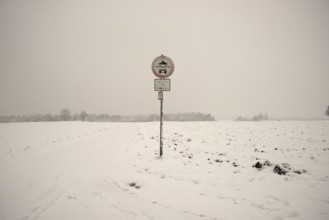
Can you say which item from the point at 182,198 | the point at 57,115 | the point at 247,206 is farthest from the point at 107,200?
the point at 57,115

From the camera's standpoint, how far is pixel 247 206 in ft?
12.9

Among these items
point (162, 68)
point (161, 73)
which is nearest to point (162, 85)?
point (161, 73)

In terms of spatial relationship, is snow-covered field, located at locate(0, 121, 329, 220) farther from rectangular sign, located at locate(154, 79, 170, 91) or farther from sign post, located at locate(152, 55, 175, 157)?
rectangular sign, located at locate(154, 79, 170, 91)

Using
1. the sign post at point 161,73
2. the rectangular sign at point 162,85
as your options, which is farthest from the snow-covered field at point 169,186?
the rectangular sign at point 162,85

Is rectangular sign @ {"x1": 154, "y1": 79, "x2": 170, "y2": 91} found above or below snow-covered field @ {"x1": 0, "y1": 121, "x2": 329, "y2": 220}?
above

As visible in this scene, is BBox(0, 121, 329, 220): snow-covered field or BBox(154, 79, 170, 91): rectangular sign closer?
BBox(0, 121, 329, 220): snow-covered field

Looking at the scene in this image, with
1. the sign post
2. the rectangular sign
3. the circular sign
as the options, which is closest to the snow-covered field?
the sign post

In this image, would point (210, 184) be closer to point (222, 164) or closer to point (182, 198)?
point (182, 198)

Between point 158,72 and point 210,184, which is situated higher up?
point 158,72

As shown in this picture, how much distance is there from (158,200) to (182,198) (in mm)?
559

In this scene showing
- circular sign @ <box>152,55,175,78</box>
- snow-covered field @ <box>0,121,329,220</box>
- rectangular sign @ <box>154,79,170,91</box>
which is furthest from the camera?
circular sign @ <box>152,55,175,78</box>

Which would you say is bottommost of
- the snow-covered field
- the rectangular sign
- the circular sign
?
the snow-covered field

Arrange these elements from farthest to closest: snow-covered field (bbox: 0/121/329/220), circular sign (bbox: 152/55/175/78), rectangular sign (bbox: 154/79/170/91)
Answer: circular sign (bbox: 152/55/175/78)
rectangular sign (bbox: 154/79/170/91)
snow-covered field (bbox: 0/121/329/220)

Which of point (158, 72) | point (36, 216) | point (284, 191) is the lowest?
point (36, 216)
